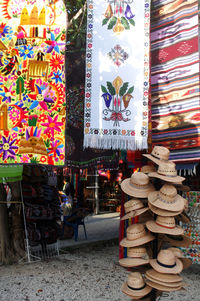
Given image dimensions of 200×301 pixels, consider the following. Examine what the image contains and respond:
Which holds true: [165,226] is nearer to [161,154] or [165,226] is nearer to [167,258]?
[167,258]

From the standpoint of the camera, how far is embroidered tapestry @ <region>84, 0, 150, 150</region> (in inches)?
156

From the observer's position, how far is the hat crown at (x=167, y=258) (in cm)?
242

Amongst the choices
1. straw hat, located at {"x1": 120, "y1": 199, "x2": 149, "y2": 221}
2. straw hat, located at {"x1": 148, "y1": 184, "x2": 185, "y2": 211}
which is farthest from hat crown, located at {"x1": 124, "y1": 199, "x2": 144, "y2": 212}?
straw hat, located at {"x1": 148, "y1": 184, "x2": 185, "y2": 211}

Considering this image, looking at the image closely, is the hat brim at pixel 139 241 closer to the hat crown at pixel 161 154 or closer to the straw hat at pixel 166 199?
the straw hat at pixel 166 199

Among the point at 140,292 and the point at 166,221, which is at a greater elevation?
the point at 166,221

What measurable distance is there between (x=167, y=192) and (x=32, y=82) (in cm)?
236

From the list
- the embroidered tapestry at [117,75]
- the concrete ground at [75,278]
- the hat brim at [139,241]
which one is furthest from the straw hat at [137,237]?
the embroidered tapestry at [117,75]

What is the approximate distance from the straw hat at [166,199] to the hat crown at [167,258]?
0.38 m

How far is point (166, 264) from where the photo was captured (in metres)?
2.41

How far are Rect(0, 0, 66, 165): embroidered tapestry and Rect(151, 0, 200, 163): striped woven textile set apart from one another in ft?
4.73

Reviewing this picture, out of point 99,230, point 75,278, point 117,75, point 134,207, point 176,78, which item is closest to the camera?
point 134,207

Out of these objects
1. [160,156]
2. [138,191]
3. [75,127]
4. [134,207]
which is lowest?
[134,207]

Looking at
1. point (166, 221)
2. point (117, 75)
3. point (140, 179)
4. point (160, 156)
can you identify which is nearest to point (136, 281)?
point (166, 221)

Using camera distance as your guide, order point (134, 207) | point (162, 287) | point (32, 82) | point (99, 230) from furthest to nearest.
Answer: point (99, 230) → point (32, 82) → point (134, 207) → point (162, 287)
